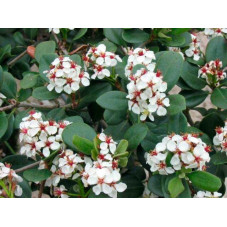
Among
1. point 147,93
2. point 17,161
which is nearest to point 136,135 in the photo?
point 147,93

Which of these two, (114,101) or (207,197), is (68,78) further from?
(207,197)

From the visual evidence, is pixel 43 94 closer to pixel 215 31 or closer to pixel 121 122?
pixel 121 122

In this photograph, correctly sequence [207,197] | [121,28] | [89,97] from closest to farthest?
[207,197] < [89,97] < [121,28]

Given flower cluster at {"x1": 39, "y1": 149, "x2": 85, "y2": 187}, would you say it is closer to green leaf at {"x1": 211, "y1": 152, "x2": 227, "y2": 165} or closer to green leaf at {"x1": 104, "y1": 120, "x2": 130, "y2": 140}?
green leaf at {"x1": 104, "y1": 120, "x2": 130, "y2": 140}

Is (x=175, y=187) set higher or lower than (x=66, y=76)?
Result: lower

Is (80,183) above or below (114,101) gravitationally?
below

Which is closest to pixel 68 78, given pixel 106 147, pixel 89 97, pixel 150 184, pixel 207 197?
pixel 89 97
